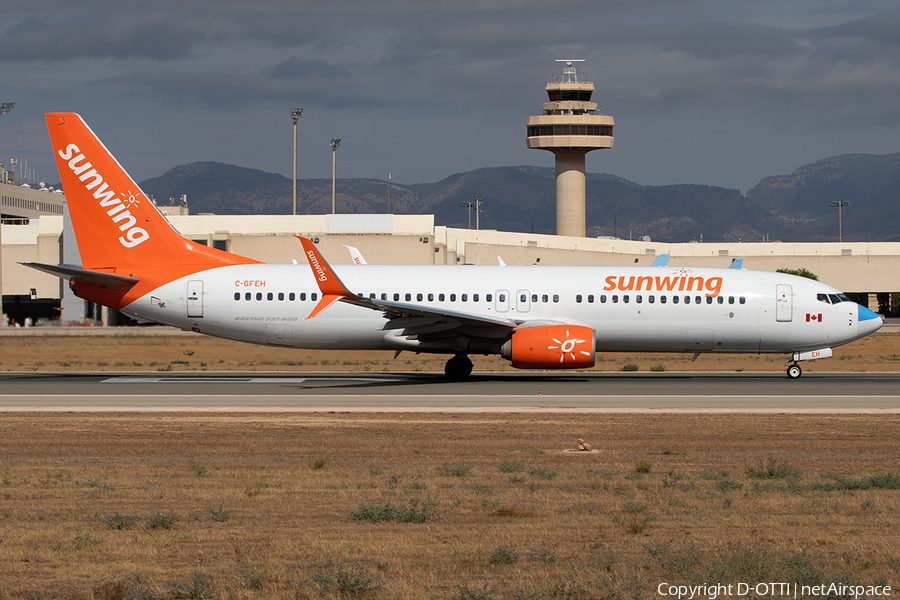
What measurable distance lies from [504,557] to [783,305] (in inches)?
949

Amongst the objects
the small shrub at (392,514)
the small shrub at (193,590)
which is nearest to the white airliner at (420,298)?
the small shrub at (392,514)

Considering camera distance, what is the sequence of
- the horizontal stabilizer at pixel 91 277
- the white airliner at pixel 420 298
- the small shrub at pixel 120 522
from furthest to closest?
1. the white airliner at pixel 420 298
2. the horizontal stabilizer at pixel 91 277
3. the small shrub at pixel 120 522

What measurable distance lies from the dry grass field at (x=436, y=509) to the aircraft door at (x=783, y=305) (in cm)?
1140

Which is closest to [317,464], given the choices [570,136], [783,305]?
[783,305]

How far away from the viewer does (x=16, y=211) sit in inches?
5787

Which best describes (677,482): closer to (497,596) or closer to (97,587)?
(497,596)

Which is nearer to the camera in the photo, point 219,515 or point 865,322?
point 219,515

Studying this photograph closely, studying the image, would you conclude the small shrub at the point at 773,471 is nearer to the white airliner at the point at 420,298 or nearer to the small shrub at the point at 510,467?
the small shrub at the point at 510,467

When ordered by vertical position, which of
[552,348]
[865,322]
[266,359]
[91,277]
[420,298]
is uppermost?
[91,277]

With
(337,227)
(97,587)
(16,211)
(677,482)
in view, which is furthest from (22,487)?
(16,211)

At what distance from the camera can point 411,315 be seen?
29375 millimetres

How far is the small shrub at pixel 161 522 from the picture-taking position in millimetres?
10742

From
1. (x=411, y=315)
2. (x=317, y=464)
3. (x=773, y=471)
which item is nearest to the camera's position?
(x=773, y=471)

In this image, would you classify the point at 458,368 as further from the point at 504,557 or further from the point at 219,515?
Answer: the point at 504,557
